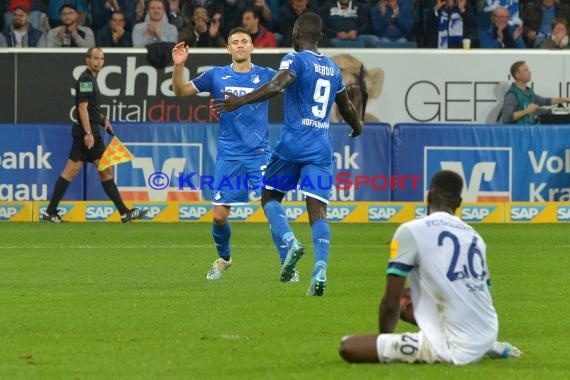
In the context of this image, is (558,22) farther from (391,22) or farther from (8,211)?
(8,211)

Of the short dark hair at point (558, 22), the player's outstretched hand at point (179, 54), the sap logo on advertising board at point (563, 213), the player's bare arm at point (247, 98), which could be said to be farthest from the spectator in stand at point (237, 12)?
the player's bare arm at point (247, 98)

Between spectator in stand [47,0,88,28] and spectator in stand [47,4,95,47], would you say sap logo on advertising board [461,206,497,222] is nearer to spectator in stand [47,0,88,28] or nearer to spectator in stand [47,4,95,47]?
spectator in stand [47,4,95,47]

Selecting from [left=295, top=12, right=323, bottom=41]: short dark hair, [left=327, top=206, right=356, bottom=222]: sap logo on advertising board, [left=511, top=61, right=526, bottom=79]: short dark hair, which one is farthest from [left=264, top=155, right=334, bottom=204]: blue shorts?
[left=511, top=61, right=526, bottom=79]: short dark hair

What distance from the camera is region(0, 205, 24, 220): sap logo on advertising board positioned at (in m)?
23.2

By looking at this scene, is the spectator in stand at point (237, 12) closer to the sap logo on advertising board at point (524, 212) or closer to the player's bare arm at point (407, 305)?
the sap logo on advertising board at point (524, 212)

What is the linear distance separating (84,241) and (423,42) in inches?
381

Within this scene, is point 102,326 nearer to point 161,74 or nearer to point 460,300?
point 460,300

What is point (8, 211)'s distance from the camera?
2317 cm

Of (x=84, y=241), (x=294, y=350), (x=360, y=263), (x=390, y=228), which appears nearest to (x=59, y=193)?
(x=84, y=241)

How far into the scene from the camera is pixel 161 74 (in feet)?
82.0

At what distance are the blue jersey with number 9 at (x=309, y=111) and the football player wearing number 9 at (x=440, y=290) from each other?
14.6 feet

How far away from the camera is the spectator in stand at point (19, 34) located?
26.0m

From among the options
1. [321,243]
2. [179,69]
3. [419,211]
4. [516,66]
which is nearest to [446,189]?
[321,243]

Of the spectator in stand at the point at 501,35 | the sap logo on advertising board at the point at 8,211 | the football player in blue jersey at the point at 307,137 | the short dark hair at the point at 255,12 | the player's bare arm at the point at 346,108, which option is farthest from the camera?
the spectator in stand at the point at 501,35
